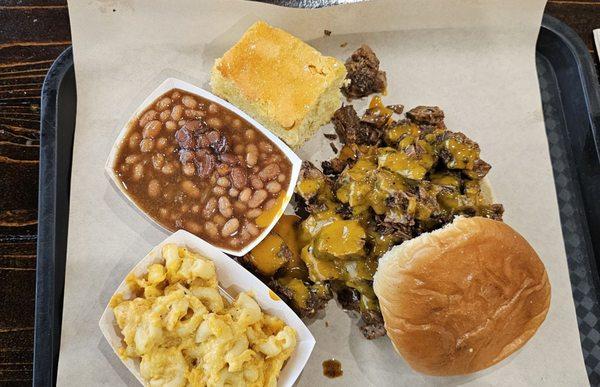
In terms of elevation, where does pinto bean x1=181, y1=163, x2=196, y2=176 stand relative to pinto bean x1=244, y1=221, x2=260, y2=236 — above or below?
above

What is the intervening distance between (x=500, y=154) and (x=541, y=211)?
43 centimetres

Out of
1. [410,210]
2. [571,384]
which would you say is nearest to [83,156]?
[410,210]

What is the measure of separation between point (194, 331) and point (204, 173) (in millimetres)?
875

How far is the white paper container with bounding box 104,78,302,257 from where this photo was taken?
3205 millimetres

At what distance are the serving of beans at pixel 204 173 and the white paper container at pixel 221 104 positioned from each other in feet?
0.07

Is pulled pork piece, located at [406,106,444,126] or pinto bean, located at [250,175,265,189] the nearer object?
pinto bean, located at [250,175,265,189]

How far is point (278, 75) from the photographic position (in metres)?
3.36

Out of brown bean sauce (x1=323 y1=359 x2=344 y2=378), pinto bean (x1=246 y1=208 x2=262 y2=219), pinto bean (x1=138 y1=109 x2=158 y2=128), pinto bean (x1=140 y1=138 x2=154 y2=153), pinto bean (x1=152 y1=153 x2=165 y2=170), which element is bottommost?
brown bean sauce (x1=323 y1=359 x2=344 y2=378)

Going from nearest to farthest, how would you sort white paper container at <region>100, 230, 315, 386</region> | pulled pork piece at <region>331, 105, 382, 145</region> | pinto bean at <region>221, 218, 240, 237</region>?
1. white paper container at <region>100, 230, 315, 386</region>
2. pinto bean at <region>221, 218, 240, 237</region>
3. pulled pork piece at <region>331, 105, 382, 145</region>

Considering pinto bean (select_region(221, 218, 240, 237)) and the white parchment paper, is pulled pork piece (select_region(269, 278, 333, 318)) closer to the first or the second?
the white parchment paper

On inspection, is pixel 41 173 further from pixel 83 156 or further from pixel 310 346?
pixel 310 346

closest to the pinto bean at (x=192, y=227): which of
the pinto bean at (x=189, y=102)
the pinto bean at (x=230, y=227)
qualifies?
the pinto bean at (x=230, y=227)

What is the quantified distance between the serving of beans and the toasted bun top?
2.65 feet

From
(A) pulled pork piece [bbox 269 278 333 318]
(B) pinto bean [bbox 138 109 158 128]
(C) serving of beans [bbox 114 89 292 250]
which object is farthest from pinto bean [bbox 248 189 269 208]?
(B) pinto bean [bbox 138 109 158 128]
